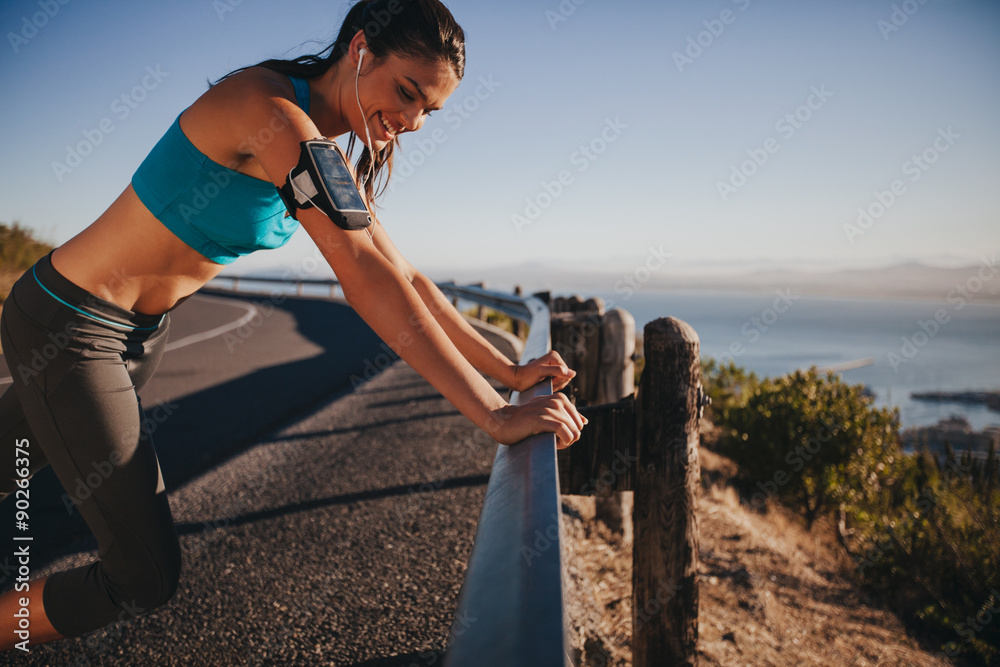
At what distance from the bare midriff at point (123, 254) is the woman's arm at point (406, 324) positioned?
0.57m

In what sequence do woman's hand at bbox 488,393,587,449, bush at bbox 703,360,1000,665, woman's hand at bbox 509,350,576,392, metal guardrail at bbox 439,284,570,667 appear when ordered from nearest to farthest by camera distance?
metal guardrail at bbox 439,284,570,667
woman's hand at bbox 488,393,587,449
woman's hand at bbox 509,350,576,392
bush at bbox 703,360,1000,665

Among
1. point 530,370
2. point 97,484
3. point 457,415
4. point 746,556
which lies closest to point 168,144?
point 97,484

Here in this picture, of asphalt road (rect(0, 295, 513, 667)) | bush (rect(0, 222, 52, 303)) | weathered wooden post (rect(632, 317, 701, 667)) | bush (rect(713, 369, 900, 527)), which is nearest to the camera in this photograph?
weathered wooden post (rect(632, 317, 701, 667))

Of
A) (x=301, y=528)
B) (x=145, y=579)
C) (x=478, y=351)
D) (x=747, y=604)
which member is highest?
(x=478, y=351)

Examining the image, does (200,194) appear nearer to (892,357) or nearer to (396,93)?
(396,93)

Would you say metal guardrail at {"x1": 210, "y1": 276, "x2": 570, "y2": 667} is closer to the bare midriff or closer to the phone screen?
the phone screen

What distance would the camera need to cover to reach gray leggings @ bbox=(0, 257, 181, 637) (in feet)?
5.29

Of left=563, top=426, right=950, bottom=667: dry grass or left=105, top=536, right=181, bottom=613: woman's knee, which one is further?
left=563, top=426, right=950, bottom=667: dry grass

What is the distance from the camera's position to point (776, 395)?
7.07 m

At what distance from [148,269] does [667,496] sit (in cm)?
189

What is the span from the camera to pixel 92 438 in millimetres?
1622

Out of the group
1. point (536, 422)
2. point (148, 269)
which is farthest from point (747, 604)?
point (148, 269)

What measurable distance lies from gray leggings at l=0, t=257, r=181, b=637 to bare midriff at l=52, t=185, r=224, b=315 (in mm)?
42

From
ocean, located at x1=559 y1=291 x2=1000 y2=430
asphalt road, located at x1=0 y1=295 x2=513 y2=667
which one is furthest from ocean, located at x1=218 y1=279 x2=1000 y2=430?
asphalt road, located at x1=0 y1=295 x2=513 y2=667
